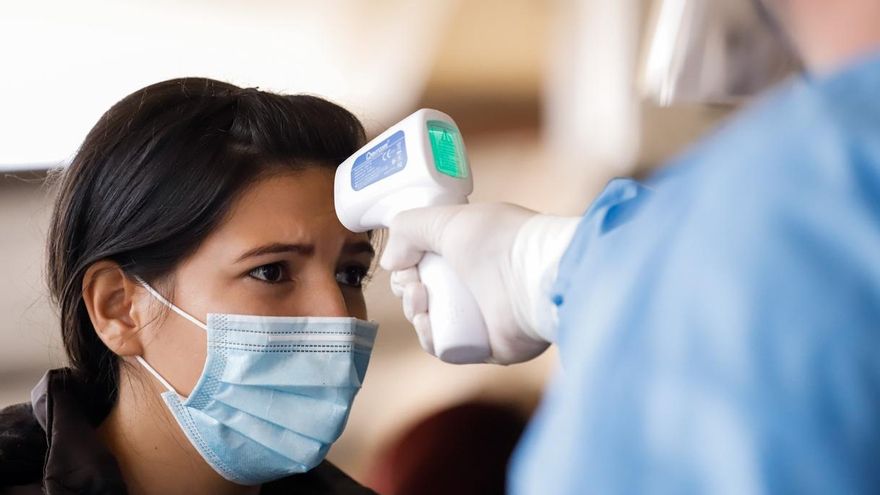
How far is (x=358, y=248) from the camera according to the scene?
176 cm

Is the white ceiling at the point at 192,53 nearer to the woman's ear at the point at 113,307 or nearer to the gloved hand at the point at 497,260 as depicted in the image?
the woman's ear at the point at 113,307

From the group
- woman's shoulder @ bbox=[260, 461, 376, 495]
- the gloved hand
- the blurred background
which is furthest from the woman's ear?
the blurred background

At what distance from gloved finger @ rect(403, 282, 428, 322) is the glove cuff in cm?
21

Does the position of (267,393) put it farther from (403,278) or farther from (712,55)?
(712,55)

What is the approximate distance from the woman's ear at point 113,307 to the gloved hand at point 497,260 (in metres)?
0.58

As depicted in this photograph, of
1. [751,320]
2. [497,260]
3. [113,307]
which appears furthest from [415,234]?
[751,320]

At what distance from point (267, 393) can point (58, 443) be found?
1.11 feet

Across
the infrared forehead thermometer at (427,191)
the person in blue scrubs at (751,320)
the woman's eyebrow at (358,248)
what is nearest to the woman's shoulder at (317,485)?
the woman's eyebrow at (358,248)

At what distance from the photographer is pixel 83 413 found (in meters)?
1.66

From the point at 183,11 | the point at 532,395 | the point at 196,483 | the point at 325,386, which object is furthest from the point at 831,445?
the point at 183,11

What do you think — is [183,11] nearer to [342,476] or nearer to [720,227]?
[342,476]

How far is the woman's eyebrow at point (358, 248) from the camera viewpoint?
173 cm

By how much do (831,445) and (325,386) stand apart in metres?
1.21

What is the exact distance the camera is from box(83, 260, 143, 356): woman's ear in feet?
5.50
